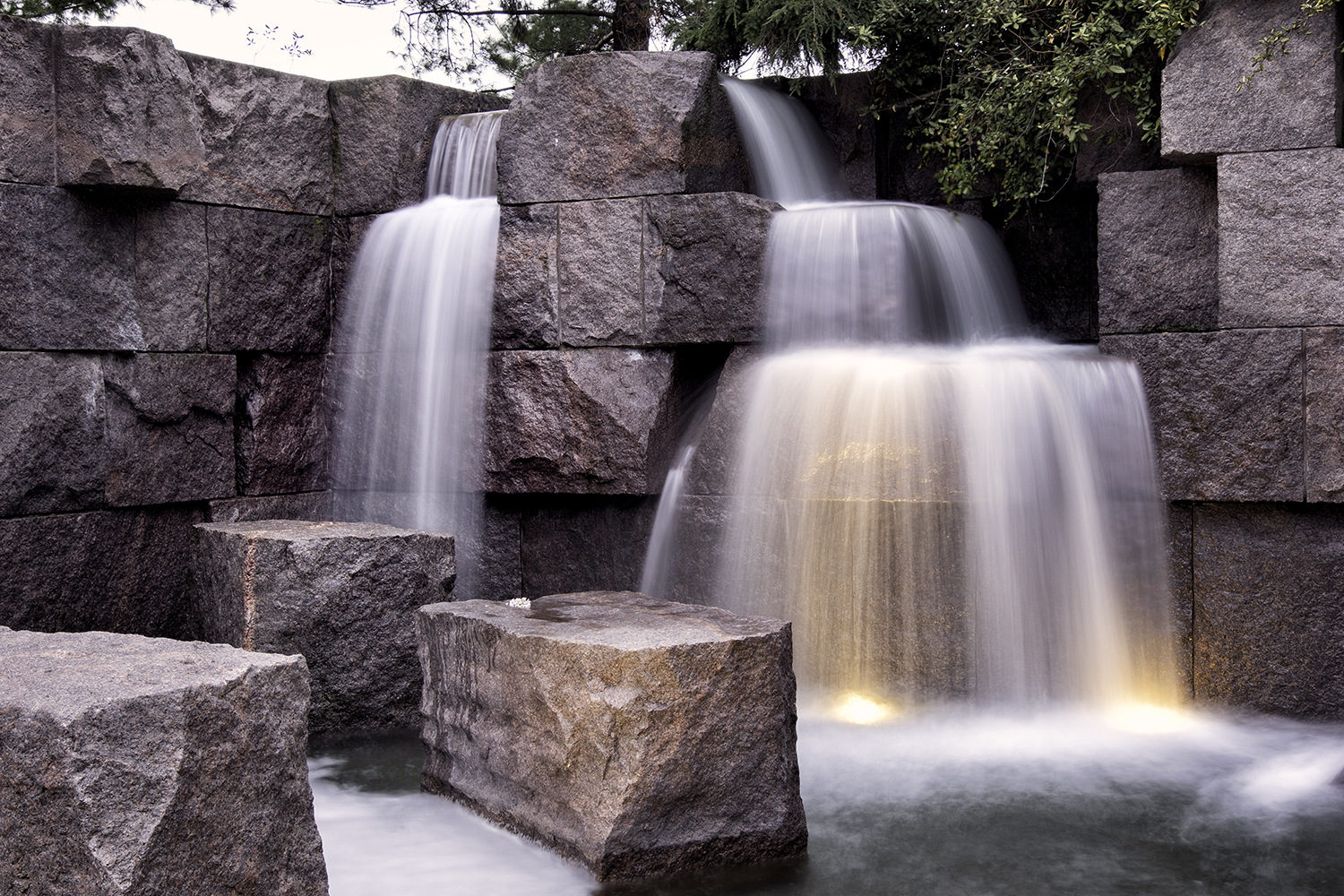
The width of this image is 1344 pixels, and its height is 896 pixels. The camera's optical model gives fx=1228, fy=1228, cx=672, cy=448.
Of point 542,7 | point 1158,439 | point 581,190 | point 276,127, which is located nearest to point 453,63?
point 542,7

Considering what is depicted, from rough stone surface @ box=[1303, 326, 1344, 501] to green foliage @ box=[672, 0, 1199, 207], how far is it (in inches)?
46.0

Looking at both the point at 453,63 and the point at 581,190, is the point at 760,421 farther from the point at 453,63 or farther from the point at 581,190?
the point at 453,63

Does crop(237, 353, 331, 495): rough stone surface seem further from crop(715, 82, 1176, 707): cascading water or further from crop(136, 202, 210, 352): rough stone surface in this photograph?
crop(715, 82, 1176, 707): cascading water

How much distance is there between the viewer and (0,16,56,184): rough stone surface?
5.05m

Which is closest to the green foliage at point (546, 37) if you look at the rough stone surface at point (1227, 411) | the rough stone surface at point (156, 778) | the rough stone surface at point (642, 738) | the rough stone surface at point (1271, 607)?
the rough stone surface at point (1227, 411)

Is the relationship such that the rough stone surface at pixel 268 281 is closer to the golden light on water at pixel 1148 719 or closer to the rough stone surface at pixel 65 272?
the rough stone surface at pixel 65 272

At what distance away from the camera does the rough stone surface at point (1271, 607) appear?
4527mm

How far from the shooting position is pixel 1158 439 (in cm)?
475

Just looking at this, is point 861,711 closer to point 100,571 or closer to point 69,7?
point 100,571

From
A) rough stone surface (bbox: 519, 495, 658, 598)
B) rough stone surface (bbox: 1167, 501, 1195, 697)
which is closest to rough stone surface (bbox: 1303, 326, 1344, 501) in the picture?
rough stone surface (bbox: 1167, 501, 1195, 697)

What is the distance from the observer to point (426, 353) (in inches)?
240

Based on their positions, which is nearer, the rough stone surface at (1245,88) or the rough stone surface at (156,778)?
the rough stone surface at (156,778)

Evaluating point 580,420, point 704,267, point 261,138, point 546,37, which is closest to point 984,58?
point 704,267

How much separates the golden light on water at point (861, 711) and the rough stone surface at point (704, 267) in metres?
1.69
